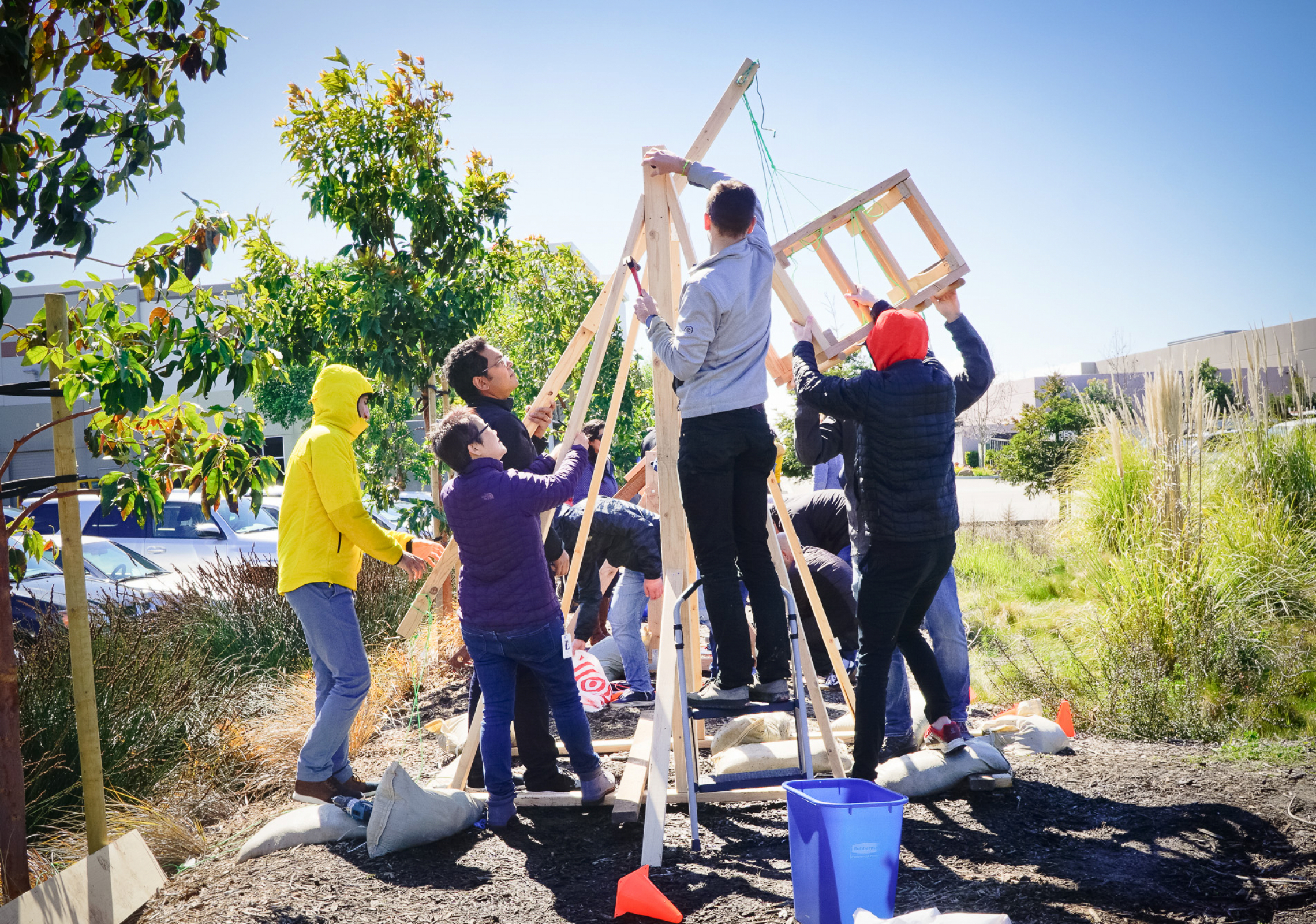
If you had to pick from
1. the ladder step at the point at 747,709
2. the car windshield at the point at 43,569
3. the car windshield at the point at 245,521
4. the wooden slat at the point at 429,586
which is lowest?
the ladder step at the point at 747,709

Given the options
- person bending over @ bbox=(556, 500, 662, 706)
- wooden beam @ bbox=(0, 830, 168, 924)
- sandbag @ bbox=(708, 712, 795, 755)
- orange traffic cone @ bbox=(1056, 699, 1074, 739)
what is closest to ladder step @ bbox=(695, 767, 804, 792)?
sandbag @ bbox=(708, 712, 795, 755)

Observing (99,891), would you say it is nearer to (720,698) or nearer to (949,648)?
(720,698)

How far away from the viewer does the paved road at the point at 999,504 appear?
40.2 ft

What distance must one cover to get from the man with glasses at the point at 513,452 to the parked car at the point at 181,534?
186 inches

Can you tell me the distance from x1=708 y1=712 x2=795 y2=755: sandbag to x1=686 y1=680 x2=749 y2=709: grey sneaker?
982 millimetres

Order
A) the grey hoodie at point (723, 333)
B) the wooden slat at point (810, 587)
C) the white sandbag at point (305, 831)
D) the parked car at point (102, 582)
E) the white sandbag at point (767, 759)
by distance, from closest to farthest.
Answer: the grey hoodie at point (723, 333) < the white sandbag at point (305, 831) < the white sandbag at point (767, 759) < the wooden slat at point (810, 587) < the parked car at point (102, 582)

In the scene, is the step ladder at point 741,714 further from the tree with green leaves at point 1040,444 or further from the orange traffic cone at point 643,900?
the tree with green leaves at point 1040,444

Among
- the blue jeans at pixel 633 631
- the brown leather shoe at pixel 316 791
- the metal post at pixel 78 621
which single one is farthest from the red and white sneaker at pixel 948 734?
the metal post at pixel 78 621

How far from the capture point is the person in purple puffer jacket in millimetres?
3547

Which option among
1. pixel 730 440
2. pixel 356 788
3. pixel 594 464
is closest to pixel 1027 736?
pixel 730 440

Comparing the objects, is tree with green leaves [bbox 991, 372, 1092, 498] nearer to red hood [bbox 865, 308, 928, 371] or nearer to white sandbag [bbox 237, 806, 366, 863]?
red hood [bbox 865, 308, 928, 371]

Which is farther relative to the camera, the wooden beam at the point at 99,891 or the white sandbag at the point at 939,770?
the white sandbag at the point at 939,770

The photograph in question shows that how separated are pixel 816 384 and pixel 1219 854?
2254 mm

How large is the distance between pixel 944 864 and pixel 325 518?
9.54 ft
